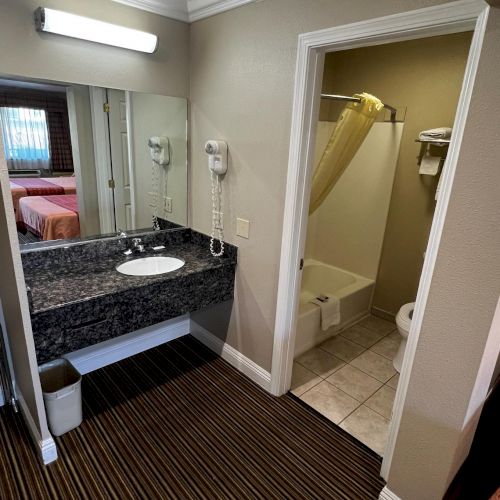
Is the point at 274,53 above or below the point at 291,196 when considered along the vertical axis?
above

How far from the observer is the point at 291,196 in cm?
186

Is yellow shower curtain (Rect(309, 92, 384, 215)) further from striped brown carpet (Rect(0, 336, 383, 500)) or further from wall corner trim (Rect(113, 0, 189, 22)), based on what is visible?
striped brown carpet (Rect(0, 336, 383, 500))

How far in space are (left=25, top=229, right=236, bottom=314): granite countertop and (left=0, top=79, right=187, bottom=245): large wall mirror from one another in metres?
0.17

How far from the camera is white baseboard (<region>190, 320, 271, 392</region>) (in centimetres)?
231

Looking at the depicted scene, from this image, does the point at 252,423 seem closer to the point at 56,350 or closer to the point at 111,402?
the point at 111,402

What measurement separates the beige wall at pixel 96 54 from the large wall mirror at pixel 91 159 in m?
0.06

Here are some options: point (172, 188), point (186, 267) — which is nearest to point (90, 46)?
point (172, 188)

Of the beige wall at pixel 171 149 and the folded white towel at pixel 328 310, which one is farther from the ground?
the beige wall at pixel 171 149

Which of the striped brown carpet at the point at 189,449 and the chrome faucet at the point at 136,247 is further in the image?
the chrome faucet at the point at 136,247

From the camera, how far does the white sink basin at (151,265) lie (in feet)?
7.07

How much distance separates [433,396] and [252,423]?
1.06 m

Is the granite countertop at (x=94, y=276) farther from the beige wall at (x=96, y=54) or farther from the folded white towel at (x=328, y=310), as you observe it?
the beige wall at (x=96, y=54)

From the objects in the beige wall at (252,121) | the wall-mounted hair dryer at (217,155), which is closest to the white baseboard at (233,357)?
the beige wall at (252,121)

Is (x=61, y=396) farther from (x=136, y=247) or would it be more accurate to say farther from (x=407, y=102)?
(x=407, y=102)
